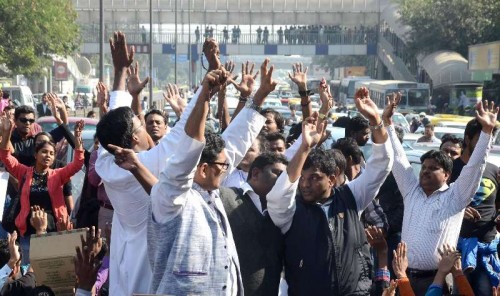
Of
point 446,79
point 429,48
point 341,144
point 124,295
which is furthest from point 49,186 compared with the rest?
point 429,48

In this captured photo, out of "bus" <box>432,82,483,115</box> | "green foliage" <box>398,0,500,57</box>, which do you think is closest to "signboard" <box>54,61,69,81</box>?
"bus" <box>432,82,483,115</box>

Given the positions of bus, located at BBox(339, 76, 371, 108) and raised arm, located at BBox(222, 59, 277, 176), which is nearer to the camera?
raised arm, located at BBox(222, 59, 277, 176)

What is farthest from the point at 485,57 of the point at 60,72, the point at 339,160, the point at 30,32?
the point at 339,160

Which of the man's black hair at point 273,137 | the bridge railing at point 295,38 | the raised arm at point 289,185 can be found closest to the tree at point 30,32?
the bridge railing at point 295,38

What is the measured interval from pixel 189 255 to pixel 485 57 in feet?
149

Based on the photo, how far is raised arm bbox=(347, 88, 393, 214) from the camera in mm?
6656

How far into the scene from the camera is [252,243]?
617 cm

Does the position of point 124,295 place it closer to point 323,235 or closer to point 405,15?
point 323,235

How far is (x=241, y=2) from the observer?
7781cm

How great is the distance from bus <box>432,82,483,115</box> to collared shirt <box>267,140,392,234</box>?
40.2 m

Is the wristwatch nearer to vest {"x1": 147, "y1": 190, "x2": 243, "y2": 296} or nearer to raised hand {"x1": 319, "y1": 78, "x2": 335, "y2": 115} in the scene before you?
vest {"x1": 147, "y1": 190, "x2": 243, "y2": 296}

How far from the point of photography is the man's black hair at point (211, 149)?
17.9 feet

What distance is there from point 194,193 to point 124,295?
0.73 meters

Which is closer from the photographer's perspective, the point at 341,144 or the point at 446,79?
the point at 341,144
